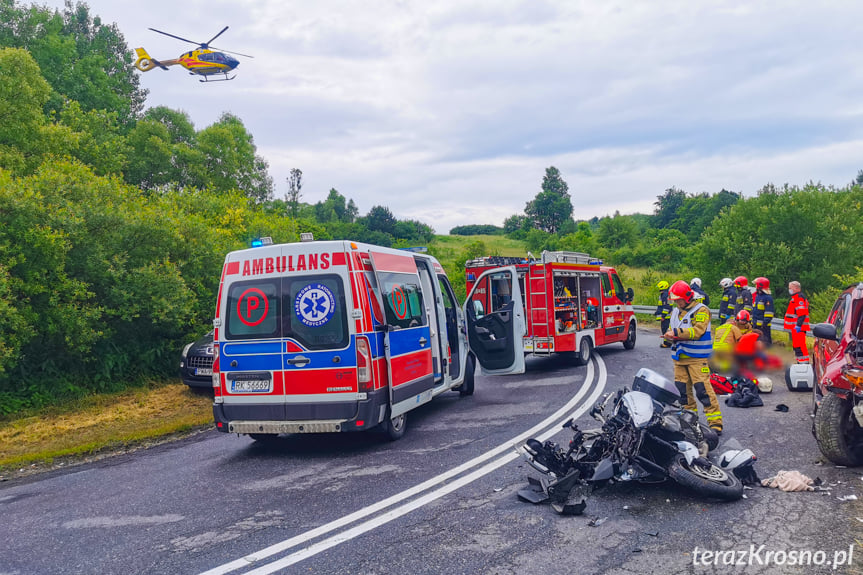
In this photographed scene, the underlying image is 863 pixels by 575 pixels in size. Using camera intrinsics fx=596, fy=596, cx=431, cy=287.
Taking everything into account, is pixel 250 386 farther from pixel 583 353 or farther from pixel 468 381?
pixel 583 353

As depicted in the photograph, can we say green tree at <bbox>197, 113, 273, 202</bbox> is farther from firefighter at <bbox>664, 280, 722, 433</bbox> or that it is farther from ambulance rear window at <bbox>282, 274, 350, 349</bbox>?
firefighter at <bbox>664, 280, 722, 433</bbox>

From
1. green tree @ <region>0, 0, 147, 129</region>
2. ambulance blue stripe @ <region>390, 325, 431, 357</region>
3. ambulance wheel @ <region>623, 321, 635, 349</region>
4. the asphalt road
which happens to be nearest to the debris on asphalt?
the asphalt road

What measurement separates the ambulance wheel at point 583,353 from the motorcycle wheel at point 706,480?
8.43 metres

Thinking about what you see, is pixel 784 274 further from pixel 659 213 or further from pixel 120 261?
pixel 659 213

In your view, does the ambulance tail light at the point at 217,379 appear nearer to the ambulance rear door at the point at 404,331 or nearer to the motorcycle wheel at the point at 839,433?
the ambulance rear door at the point at 404,331

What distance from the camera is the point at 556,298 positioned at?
42.2 ft

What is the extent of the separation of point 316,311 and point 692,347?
4.24m

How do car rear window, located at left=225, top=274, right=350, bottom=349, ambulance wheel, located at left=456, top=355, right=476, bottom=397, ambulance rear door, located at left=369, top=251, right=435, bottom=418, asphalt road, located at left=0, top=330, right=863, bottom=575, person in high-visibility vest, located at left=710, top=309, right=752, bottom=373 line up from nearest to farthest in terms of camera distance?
asphalt road, located at left=0, top=330, right=863, bottom=575 < car rear window, located at left=225, top=274, right=350, bottom=349 < ambulance rear door, located at left=369, top=251, right=435, bottom=418 < person in high-visibility vest, located at left=710, top=309, right=752, bottom=373 < ambulance wheel, located at left=456, top=355, right=476, bottom=397

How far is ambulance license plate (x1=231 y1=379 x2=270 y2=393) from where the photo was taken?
6.59m

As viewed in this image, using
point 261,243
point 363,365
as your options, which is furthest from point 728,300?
point 261,243

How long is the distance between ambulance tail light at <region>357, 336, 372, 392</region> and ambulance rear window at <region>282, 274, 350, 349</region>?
0.53 feet

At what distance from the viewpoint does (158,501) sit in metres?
5.29

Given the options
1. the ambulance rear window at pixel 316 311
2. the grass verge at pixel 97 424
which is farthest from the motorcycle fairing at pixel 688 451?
the grass verge at pixel 97 424

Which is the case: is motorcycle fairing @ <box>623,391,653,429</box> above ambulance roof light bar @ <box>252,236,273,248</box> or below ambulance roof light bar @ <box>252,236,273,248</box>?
below
